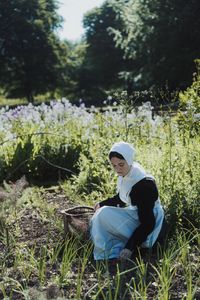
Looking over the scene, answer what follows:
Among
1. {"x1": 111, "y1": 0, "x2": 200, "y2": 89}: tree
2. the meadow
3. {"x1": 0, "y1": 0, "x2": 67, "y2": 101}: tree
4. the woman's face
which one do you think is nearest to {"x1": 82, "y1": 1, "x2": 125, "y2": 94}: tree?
{"x1": 0, "y1": 0, "x2": 67, "y2": 101}: tree

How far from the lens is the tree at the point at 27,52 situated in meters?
35.4

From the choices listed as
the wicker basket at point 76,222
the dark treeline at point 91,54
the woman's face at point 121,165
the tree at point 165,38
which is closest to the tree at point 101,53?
the dark treeline at point 91,54

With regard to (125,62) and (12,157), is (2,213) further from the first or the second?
(125,62)

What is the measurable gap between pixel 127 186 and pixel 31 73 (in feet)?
106

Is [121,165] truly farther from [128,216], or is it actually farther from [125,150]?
[128,216]

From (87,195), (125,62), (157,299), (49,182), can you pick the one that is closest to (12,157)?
(49,182)

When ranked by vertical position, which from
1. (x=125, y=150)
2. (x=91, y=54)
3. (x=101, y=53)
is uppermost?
(x=91, y=54)

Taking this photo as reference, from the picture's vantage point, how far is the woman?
→ 347cm

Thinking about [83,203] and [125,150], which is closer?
[125,150]

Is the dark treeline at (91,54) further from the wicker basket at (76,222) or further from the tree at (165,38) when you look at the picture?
the wicker basket at (76,222)

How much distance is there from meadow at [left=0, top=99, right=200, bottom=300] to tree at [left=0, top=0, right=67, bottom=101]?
27815 millimetres

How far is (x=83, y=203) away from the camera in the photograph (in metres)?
5.11

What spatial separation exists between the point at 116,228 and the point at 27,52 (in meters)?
34.0

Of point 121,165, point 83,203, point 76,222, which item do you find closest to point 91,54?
point 83,203
